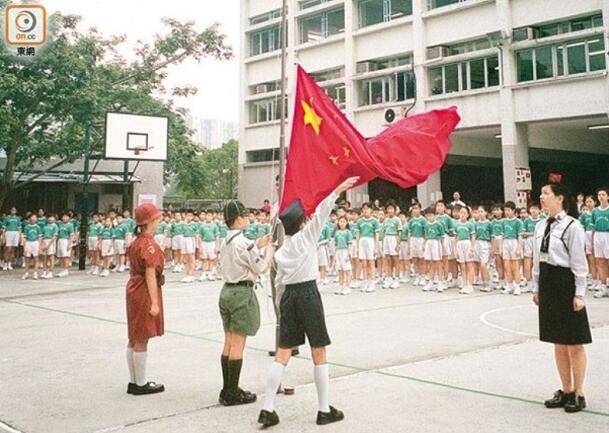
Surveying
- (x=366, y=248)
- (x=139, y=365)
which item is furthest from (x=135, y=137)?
(x=139, y=365)

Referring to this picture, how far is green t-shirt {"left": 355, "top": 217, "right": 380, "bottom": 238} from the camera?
13.9 metres

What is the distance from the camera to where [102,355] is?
6871mm

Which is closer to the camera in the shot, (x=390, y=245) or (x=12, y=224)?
(x=390, y=245)

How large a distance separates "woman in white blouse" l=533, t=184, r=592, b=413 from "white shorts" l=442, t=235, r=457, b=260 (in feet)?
28.9

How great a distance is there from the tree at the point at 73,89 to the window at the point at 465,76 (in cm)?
904

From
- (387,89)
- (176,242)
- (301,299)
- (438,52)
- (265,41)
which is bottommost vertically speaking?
(301,299)

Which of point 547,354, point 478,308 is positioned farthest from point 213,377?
point 478,308

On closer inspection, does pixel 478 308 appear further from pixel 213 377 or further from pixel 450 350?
pixel 213 377

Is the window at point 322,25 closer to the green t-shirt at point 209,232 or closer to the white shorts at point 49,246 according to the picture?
the green t-shirt at point 209,232

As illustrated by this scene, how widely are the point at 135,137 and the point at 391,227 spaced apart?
418 inches

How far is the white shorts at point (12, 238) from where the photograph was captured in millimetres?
18953

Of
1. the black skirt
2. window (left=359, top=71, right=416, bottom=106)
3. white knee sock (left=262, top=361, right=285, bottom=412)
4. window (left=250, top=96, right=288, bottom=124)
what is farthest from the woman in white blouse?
window (left=250, top=96, right=288, bottom=124)

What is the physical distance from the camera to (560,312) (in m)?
4.77

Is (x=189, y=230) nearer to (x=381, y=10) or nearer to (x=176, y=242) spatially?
(x=176, y=242)
